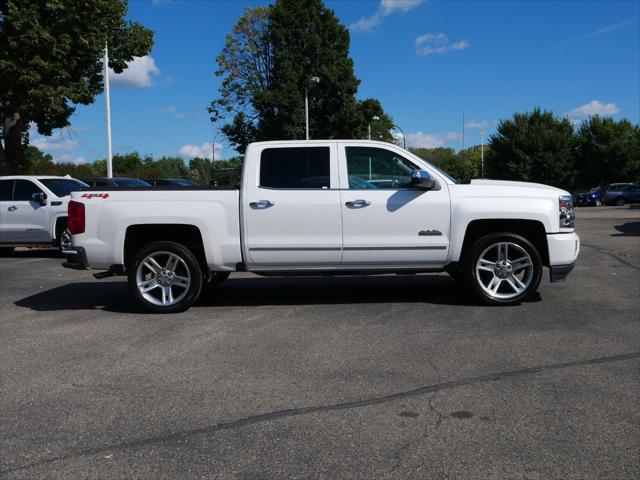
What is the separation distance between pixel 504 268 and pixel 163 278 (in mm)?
3959

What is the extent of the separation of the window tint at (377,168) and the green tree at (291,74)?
4010 centimetres

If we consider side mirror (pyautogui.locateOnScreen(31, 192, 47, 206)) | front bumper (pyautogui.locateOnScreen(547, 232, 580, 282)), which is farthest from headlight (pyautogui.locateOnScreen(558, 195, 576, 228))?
side mirror (pyautogui.locateOnScreen(31, 192, 47, 206))

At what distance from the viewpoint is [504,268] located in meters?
7.25

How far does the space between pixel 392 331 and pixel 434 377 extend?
1463 millimetres

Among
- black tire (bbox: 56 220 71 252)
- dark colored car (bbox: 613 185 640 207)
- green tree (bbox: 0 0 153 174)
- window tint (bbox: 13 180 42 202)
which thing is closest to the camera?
black tire (bbox: 56 220 71 252)

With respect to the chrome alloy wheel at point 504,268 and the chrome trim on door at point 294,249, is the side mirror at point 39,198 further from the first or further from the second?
the chrome alloy wheel at point 504,268

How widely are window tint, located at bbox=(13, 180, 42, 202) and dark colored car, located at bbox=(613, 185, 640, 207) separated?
128 ft

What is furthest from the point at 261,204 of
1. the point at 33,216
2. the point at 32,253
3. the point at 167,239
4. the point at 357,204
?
the point at 32,253

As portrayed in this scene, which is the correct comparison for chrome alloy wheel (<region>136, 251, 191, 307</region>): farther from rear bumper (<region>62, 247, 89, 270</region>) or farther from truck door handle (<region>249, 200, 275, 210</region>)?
truck door handle (<region>249, 200, 275, 210</region>)

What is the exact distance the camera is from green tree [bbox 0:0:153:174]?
20.2 metres

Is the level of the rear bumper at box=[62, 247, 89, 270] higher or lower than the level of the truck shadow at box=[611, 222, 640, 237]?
higher

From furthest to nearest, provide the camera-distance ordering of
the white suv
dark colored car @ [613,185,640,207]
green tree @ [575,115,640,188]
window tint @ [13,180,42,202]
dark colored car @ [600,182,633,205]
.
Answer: green tree @ [575,115,640,188]
dark colored car @ [600,182,633,205]
dark colored car @ [613,185,640,207]
window tint @ [13,180,42,202]
the white suv

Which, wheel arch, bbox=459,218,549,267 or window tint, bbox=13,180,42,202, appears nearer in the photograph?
wheel arch, bbox=459,218,549,267

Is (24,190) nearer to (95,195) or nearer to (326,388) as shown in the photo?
(95,195)
